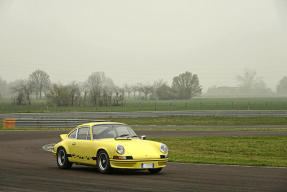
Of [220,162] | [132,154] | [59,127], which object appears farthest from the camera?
[59,127]

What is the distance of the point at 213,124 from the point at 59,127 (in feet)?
45.8

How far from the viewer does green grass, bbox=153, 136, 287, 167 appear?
17064mm

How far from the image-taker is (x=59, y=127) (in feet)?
134

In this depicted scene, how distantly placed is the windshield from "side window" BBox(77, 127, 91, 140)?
8.1 inches

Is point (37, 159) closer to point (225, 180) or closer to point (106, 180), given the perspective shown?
point (106, 180)

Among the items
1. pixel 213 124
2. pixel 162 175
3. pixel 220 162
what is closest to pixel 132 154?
pixel 162 175

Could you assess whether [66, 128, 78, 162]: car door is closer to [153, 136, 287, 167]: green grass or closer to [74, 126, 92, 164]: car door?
[74, 126, 92, 164]: car door

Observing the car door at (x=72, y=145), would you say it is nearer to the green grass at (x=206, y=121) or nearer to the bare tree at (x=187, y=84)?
the green grass at (x=206, y=121)

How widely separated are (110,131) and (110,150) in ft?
3.53

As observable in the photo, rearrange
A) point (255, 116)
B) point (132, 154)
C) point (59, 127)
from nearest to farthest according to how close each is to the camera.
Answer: point (132, 154)
point (59, 127)
point (255, 116)

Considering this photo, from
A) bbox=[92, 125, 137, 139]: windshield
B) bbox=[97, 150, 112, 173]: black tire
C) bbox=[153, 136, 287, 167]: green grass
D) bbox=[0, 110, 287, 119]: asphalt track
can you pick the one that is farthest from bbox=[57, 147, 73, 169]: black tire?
bbox=[0, 110, 287, 119]: asphalt track

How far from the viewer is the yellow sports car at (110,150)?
12117 millimetres

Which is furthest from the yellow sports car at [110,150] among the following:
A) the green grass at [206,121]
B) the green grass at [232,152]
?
the green grass at [206,121]

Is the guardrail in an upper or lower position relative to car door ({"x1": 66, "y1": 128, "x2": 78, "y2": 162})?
lower
